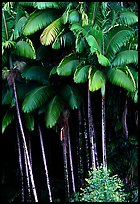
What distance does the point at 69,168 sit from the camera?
927cm

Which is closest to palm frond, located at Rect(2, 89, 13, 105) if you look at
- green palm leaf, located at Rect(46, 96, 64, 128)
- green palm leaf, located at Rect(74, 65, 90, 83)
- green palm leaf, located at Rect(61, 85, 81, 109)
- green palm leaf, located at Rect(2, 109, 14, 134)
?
green palm leaf, located at Rect(2, 109, 14, 134)

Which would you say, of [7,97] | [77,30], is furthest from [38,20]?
[7,97]

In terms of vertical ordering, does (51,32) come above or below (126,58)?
above

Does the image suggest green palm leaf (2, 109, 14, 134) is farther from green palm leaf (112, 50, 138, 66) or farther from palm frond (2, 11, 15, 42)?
green palm leaf (112, 50, 138, 66)

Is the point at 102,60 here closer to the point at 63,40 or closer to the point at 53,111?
the point at 63,40

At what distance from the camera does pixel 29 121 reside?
8.28 meters

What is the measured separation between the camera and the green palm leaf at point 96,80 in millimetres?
7234

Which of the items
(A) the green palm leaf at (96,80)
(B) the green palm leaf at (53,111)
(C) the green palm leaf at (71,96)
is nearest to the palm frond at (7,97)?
(B) the green palm leaf at (53,111)

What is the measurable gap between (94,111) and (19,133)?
71.5 inches

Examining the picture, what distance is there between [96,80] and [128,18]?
174 cm

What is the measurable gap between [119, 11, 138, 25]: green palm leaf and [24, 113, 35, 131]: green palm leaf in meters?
2.83

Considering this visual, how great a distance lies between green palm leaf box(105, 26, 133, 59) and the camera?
25.1 ft

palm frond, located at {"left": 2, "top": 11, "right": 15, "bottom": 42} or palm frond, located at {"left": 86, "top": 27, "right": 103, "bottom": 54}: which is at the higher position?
palm frond, located at {"left": 2, "top": 11, "right": 15, "bottom": 42}

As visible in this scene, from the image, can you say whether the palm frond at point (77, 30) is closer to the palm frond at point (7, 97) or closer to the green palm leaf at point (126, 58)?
the green palm leaf at point (126, 58)
